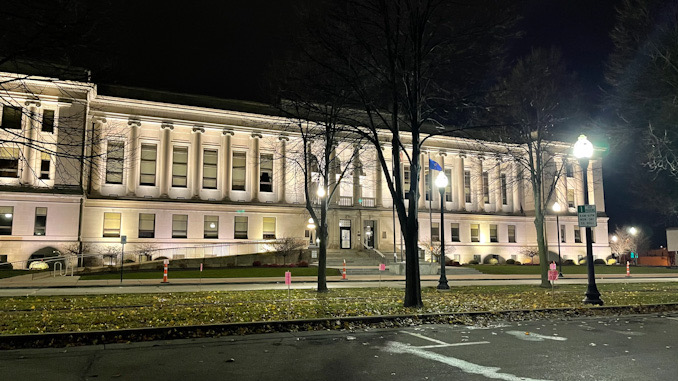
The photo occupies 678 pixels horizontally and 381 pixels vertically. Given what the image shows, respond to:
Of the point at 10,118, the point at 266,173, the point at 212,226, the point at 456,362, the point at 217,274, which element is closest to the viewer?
the point at 456,362

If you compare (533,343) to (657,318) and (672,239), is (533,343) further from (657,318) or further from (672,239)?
(672,239)

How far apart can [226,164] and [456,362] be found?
1722 inches

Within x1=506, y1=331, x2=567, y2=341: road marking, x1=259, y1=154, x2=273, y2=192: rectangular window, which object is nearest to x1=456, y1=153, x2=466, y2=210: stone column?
x1=259, y1=154, x2=273, y2=192: rectangular window

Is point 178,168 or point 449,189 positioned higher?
point 178,168

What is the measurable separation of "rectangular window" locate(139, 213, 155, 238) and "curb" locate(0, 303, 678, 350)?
37.6m

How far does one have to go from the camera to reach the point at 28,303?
15.2m

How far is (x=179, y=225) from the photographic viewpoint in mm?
46688

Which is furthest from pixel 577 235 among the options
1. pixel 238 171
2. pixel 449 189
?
pixel 238 171

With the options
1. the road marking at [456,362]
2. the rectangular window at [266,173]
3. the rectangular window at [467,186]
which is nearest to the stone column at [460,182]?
the rectangular window at [467,186]

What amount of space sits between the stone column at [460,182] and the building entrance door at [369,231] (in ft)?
41.5

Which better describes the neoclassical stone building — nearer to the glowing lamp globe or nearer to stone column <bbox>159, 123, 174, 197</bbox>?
stone column <bbox>159, 123, 174, 197</bbox>

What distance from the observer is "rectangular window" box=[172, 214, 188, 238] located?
4635cm

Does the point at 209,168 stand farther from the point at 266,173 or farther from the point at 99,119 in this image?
the point at 99,119

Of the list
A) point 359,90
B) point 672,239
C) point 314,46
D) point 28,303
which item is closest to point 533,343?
point 359,90
